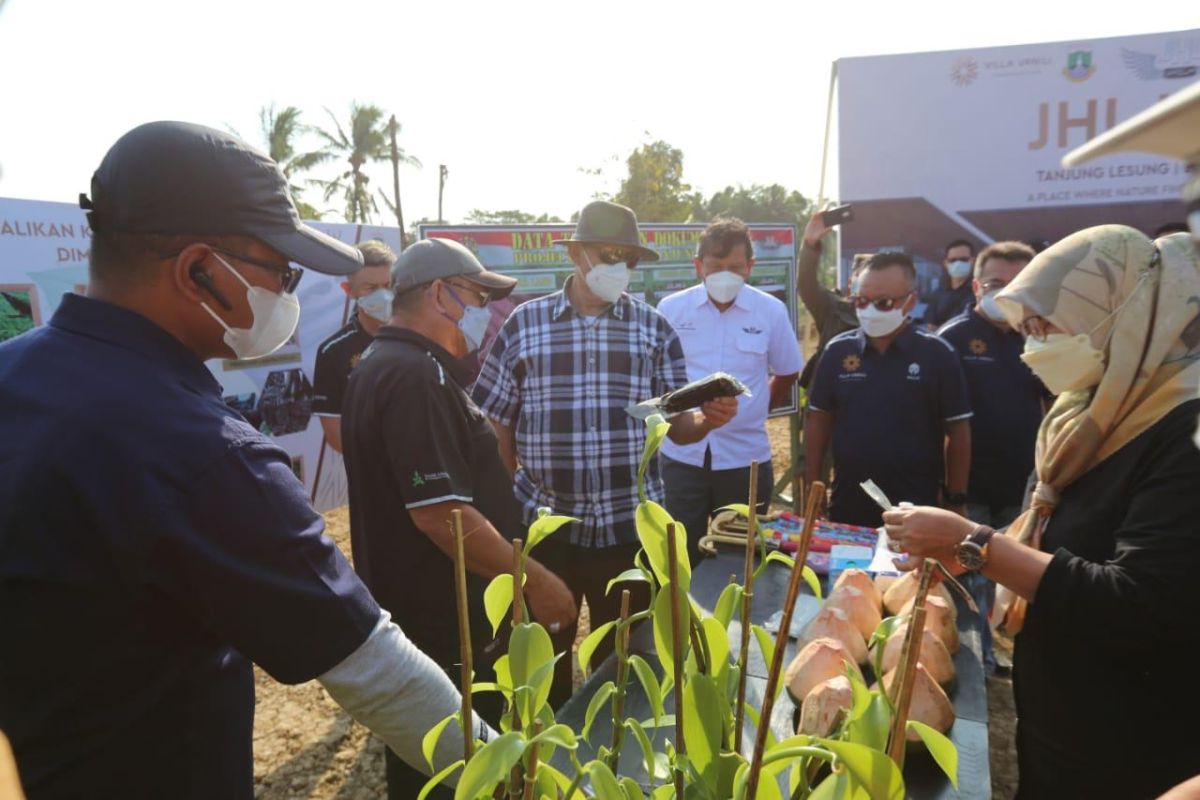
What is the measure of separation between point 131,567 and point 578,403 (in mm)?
1979

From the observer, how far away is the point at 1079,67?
5.89 metres

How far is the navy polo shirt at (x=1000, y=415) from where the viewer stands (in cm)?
356

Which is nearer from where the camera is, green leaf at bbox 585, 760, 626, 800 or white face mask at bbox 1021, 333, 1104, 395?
green leaf at bbox 585, 760, 626, 800

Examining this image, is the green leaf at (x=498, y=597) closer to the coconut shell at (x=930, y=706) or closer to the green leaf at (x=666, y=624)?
the green leaf at (x=666, y=624)

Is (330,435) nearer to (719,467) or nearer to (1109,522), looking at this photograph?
(719,467)

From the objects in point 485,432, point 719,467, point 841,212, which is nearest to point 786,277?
point 841,212

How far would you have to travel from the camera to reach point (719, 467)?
384cm

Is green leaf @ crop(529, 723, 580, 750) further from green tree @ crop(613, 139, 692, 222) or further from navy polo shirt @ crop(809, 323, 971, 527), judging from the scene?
green tree @ crop(613, 139, 692, 222)

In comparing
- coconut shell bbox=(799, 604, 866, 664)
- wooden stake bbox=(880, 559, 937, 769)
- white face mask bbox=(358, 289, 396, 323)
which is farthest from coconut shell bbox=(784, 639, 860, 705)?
white face mask bbox=(358, 289, 396, 323)

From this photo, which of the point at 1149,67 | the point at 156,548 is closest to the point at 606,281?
the point at 156,548

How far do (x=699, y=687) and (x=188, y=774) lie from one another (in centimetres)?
84

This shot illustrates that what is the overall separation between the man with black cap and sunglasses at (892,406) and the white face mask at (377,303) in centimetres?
232

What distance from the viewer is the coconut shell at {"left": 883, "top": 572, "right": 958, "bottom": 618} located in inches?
79.4

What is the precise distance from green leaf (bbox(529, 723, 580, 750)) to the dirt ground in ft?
9.14
